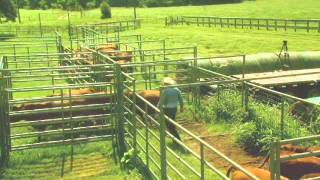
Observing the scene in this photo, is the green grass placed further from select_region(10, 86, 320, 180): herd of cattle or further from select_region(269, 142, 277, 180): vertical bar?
select_region(269, 142, 277, 180): vertical bar

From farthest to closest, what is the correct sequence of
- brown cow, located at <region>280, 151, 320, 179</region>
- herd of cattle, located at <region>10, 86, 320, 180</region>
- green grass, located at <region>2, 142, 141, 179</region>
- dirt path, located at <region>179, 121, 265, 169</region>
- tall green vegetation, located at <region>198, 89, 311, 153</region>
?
tall green vegetation, located at <region>198, 89, 311, 153</region>
dirt path, located at <region>179, 121, 265, 169</region>
green grass, located at <region>2, 142, 141, 179</region>
brown cow, located at <region>280, 151, 320, 179</region>
herd of cattle, located at <region>10, 86, 320, 180</region>

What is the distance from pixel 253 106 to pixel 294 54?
8.53 metres

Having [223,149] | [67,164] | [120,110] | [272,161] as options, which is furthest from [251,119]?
[272,161]

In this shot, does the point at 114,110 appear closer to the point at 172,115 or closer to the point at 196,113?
the point at 172,115

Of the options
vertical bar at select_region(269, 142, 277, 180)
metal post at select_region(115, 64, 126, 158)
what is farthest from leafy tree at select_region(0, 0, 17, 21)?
vertical bar at select_region(269, 142, 277, 180)

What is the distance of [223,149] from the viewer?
36.6ft

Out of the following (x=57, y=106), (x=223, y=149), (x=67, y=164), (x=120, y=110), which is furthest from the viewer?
(x=57, y=106)

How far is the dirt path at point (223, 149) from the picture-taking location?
33.4 ft

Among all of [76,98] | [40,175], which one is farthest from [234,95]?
[40,175]

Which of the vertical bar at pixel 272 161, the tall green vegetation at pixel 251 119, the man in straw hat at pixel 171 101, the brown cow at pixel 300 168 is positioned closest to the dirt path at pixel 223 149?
the tall green vegetation at pixel 251 119

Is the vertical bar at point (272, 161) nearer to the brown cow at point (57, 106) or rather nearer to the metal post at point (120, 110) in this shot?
the metal post at point (120, 110)

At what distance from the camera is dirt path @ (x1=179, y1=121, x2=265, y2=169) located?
10195mm

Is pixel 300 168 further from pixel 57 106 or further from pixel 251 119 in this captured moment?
pixel 57 106

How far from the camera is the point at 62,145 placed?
11.6 metres
